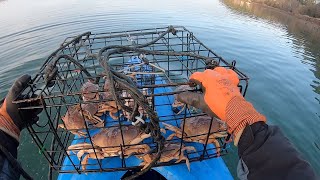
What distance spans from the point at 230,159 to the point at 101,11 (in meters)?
14.3

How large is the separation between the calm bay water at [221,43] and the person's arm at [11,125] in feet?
8.28

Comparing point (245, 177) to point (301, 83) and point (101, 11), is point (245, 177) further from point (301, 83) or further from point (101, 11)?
point (101, 11)

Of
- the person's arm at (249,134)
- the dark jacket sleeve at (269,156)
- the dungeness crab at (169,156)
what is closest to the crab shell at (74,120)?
the dungeness crab at (169,156)

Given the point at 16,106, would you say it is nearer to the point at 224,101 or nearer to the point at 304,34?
the point at 224,101

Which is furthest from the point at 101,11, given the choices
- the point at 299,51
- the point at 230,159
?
the point at 230,159

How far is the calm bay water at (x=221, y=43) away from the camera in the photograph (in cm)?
652

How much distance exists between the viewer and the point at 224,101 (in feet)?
6.68

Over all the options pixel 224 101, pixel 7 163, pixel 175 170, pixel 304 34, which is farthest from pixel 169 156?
pixel 304 34

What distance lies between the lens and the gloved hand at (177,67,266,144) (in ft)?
6.42

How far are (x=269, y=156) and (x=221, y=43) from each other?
10541 millimetres

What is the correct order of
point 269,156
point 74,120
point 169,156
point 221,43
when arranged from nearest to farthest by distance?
point 269,156 → point 169,156 → point 74,120 → point 221,43

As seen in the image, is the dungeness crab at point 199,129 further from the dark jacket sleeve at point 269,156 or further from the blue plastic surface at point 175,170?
the dark jacket sleeve at point 269,156

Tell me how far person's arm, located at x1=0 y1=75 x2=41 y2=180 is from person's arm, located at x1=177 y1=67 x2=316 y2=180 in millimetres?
1541

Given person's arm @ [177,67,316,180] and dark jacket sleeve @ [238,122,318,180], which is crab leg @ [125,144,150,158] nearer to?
person's arm @ [177,67,316,180]
